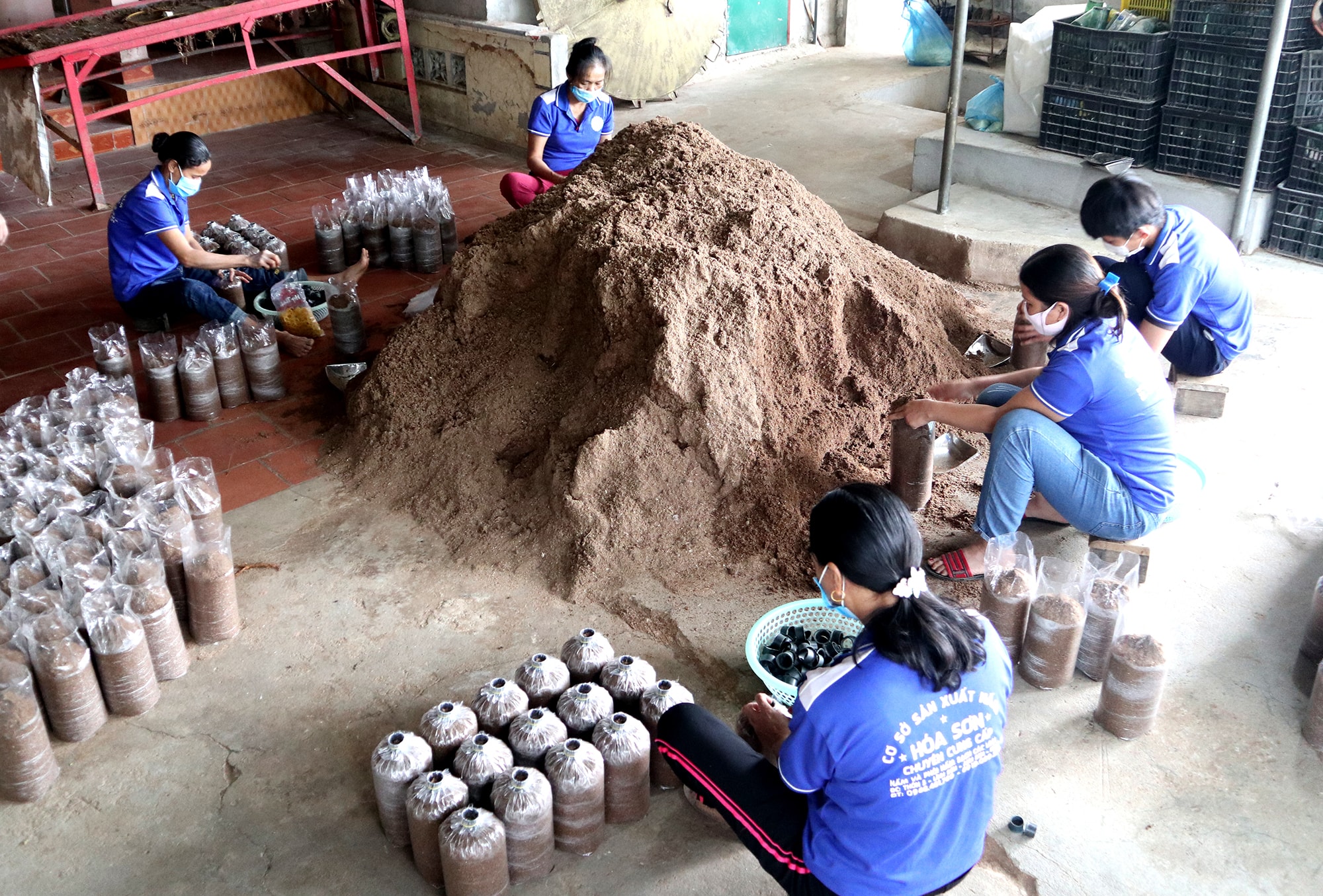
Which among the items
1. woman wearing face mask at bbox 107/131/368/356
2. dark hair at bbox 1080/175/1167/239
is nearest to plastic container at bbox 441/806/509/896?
dark hair at bbox 1080/175/1167/239

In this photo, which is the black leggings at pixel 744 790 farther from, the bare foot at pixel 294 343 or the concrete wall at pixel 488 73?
the concrete wall at pixel 488 73

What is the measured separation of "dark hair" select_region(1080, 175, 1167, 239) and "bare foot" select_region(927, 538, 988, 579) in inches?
51.0

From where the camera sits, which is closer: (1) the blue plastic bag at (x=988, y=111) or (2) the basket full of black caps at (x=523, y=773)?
(2) the basket full of black caps at (x=523, y=773)

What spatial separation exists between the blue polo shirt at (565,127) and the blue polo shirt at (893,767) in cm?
463

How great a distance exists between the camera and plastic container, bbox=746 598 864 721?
323cm

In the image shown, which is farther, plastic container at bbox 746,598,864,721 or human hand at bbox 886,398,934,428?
human hand at bbox 886,398,934,428

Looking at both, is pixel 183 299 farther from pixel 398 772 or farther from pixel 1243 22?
pixel 1243 22

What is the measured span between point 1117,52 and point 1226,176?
98cm

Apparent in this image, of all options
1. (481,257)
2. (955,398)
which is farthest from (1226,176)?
(481,257)

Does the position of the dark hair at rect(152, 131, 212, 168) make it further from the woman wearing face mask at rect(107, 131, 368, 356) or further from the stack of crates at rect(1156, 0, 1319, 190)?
the stack of crates at rect(1156, 0, 1319, 190)

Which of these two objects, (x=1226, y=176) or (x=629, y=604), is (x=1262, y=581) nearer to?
(x=629, y=604)

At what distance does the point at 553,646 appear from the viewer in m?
3.52

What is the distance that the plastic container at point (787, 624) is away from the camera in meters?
3.23

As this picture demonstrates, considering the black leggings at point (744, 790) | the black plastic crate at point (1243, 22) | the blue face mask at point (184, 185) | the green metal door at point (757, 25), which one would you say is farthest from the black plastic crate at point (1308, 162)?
the green metal door at point (757, 25)
